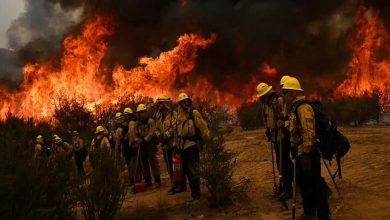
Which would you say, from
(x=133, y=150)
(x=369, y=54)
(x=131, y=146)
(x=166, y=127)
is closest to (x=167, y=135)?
(x=166, y=127)

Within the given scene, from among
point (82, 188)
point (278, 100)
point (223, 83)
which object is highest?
point (223, 83)

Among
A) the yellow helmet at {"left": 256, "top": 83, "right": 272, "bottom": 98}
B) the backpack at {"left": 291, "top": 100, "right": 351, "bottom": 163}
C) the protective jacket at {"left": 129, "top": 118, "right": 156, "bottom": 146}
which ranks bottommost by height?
the backpack at {"left": 291, "top": 100, "right": 351, "bottom": 163}

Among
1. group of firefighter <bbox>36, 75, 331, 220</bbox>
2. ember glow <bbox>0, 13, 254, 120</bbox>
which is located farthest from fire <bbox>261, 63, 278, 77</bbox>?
group of firefighter <bbox>36, 75, 331, 220</bbox>

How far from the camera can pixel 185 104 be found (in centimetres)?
762

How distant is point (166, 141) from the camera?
8641 millimetres

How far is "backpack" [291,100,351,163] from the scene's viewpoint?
209 inches

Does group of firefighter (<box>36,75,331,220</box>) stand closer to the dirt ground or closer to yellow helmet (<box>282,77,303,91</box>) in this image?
yellow helmet (<box>282,77,303,91</box>)

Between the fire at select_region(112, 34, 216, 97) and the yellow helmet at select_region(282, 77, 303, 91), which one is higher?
the fire at select_region(112, 34, 216, 97)

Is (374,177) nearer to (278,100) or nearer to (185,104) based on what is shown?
(278,100)

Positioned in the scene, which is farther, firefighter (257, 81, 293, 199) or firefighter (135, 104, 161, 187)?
firefighter (135, 104, 161, 187)

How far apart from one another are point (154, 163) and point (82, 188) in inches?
149

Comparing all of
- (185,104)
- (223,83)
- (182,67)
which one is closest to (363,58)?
(223,83)

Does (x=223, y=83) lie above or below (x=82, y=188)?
above

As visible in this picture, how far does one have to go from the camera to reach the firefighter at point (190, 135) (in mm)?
7442
